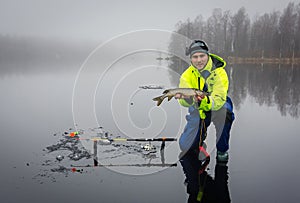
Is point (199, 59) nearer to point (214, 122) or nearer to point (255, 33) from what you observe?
point (214, 122)

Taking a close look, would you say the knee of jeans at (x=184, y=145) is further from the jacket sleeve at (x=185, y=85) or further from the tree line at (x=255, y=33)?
the tree line at (x=255, y=33)

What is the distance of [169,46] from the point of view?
4496 millimetres

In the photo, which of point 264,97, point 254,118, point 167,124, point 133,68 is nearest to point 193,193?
point 133,68

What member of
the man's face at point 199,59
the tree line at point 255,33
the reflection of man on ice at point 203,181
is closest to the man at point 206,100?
the man's face at point 199,59

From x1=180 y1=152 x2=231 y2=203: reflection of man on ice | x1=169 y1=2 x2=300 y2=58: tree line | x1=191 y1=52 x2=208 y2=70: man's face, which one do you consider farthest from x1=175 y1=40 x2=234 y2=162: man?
x1=169 y1=2 x2=300 y2=58: tree line

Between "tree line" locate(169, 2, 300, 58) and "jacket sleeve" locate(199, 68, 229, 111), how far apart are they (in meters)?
46.3

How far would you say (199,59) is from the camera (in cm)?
539

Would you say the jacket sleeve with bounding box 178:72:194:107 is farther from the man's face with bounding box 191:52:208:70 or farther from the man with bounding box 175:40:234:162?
the man's face with bounding box 191:52:208:70

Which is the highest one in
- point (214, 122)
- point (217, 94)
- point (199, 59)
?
point (199, 59)

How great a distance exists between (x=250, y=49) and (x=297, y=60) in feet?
35.4

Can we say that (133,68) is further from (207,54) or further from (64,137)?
(64,137)

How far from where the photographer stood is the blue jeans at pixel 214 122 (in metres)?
5.59

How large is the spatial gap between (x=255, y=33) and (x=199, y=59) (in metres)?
60.4

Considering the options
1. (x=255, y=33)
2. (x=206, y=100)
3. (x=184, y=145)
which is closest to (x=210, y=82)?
(x=206, y=100)
